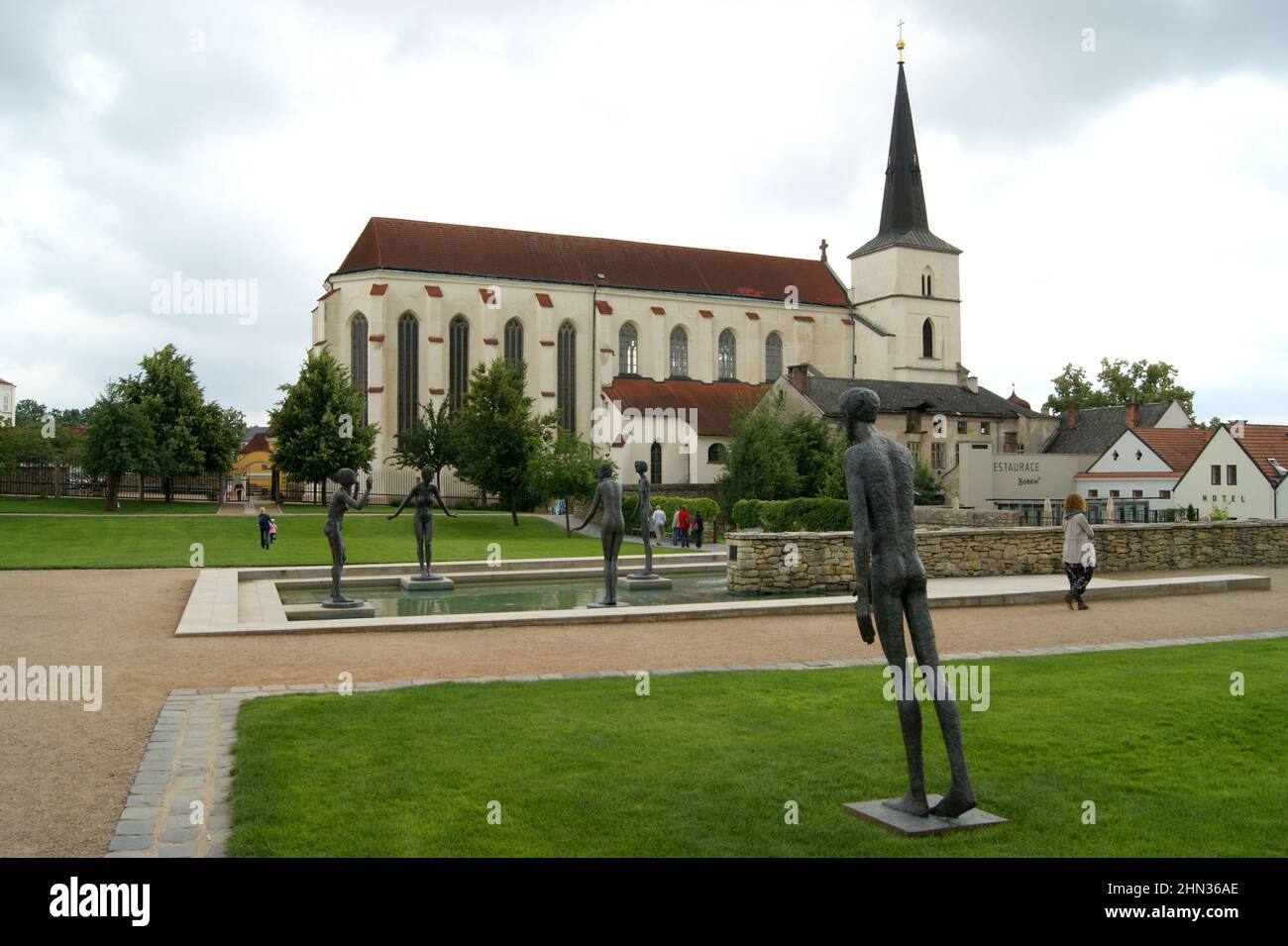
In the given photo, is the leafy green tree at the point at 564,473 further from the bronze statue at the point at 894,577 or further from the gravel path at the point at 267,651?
the bronze statue at the point at 894,577

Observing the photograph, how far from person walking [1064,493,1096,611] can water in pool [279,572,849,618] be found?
4847mm

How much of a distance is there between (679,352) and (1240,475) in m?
35.5

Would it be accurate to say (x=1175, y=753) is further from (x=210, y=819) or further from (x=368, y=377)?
(x=368, y=377)

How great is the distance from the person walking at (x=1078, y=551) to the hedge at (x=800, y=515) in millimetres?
15741

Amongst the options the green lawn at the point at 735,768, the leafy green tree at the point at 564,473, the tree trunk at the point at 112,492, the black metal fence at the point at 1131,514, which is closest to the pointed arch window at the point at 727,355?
the black metal fence at the point at 1131,514

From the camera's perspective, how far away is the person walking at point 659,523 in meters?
38.8

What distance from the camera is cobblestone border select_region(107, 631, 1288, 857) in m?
5.61

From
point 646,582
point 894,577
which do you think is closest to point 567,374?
point 646,582

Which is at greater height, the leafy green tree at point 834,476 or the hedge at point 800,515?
the leafy green tree at point 834,476

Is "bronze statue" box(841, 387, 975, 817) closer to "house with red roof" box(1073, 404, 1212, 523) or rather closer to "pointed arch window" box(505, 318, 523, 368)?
"house with red roof" box(1073, 404, 1212, 523)

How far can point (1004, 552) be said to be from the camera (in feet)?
70.9

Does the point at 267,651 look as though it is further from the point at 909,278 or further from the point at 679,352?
the point at 909,278

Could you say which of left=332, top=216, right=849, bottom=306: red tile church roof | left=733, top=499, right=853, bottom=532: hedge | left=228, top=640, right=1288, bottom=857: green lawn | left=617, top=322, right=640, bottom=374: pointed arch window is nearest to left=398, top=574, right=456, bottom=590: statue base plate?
left=228, top=640, right=1288, bottom=857: green lawn

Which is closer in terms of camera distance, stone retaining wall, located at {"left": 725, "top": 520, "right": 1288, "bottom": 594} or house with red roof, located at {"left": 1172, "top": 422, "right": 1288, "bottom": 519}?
stone retaining wall, located at {"left": 725, "top": 520, "right": 1288, "bottom": 594}
